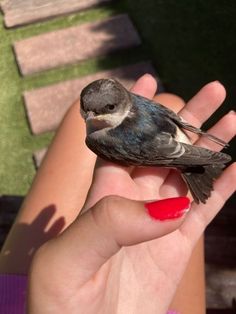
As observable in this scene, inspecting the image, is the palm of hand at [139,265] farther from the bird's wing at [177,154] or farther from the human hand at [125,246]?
the bird's wing at [177,154]

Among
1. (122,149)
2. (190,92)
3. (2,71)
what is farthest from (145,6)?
(122,149)

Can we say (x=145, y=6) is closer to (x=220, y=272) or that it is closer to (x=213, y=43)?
(x=213, y=43)

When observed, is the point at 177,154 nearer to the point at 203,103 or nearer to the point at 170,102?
the point at 203,103

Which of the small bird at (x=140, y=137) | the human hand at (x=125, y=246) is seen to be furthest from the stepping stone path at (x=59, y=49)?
the small bird at (x=140, y=137)

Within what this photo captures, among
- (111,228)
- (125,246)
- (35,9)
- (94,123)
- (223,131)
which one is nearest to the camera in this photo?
(111,228)

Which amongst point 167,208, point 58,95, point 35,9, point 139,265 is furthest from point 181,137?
point 35,9

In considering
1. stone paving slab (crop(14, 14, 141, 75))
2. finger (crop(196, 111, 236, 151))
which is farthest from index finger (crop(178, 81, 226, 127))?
stone paving slab (crop(14, 14, 141, 75))
